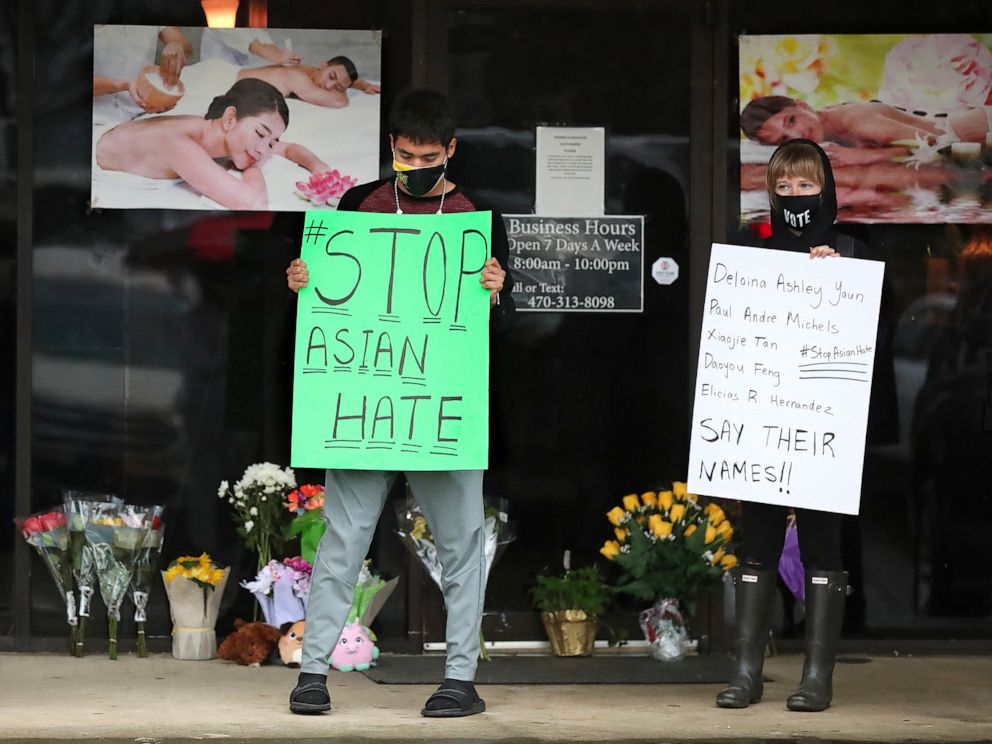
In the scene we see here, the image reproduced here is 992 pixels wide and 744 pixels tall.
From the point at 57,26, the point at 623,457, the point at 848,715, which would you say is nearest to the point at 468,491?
the point at 848,715

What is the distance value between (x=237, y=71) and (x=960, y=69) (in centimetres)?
291

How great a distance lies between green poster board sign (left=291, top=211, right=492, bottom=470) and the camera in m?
5.29

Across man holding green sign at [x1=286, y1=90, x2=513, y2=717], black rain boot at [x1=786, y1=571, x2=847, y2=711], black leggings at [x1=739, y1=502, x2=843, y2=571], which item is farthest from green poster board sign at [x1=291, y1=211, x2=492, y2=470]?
black rain boot at [x1=786, y1=571, x2=847, y2=711]

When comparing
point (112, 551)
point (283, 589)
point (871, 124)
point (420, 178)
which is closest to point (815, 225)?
point (420, 178)

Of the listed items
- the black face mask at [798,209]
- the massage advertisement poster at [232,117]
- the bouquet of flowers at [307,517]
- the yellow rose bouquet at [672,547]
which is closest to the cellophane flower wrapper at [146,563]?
the bouquet of flowers at [307,517]

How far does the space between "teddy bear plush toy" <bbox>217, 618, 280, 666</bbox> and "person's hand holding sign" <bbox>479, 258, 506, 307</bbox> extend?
1984 mm

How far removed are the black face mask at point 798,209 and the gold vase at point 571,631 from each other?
2012 mm

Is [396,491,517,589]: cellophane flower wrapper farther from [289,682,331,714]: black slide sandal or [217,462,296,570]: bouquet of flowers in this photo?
[289,682,331,714]: black slide sandal

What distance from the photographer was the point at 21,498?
22.8ft

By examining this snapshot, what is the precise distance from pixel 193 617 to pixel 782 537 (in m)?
2.41

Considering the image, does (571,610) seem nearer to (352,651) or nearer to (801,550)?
(352,651)

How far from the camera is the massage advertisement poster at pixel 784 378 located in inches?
217

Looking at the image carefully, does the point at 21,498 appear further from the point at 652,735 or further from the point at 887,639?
the point at 887,639

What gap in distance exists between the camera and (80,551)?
22.1 feet
